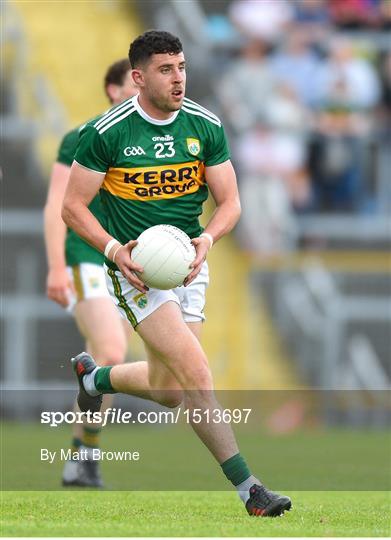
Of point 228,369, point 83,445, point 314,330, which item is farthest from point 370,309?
point 83,445

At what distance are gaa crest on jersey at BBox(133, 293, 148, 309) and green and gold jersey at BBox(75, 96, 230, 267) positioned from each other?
0.32 metres

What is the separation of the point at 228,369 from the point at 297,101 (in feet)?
13.6

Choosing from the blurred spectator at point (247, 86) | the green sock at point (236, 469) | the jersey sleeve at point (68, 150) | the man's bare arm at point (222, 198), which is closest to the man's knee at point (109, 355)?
the jersey sleeve at point (68, 150)

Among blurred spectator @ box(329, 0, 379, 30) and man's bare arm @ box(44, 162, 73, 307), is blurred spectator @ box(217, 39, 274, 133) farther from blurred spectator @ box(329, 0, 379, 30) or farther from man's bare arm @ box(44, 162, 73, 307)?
man's bare arm @ box(44, 162, 73, 307)

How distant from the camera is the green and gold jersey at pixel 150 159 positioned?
25.1 ft

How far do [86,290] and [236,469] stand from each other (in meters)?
2.65

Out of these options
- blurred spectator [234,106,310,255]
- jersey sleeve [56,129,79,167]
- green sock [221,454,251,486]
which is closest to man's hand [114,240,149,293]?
green sock [221,454,251,486]

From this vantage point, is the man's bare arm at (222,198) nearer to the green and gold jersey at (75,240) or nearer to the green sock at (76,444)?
the green and gold jersey at (75,240)

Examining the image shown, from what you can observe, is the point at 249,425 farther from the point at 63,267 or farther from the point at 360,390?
the point at 63,267

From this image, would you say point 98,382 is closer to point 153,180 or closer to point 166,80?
point 153,180

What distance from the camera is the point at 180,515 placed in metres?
7.62

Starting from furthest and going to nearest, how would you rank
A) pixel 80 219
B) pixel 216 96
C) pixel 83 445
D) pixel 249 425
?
pixel 216 96 → pixel 249 425 → pixel 83 445 → pixel 80 219

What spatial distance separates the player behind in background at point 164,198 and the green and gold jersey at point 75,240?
1731 millimetres

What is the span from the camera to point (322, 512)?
7910mm
